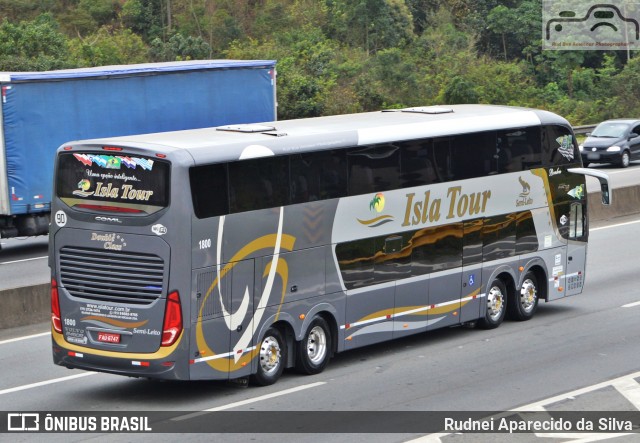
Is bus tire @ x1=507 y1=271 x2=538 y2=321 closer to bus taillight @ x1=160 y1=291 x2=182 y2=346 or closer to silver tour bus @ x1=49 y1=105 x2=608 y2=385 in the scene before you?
silver tour bus @ x1=49 y1=105 x2=608 y2=385

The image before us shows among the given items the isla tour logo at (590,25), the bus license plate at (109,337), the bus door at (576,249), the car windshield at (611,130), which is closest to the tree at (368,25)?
the isla tour logo at (590,25)

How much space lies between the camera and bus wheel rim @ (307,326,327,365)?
1473cm

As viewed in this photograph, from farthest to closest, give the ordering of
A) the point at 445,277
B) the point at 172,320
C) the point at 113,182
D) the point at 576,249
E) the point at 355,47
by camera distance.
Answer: the point at 355,47
the point at 576,249
the point at 445,277
the point at 113,182
the point at 172,320

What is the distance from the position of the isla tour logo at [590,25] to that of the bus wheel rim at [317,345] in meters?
51.9

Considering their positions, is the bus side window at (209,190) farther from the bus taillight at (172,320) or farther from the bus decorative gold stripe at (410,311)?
the bus decorative gold stripe at (410,311)

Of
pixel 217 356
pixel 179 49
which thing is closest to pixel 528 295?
pixel 217 356

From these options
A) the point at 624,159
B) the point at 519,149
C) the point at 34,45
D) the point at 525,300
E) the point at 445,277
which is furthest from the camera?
the point at 34,45

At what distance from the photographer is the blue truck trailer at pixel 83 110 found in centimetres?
2420

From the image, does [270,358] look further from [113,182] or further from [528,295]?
[528,295]

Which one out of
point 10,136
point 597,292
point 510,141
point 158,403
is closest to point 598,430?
point 158,403

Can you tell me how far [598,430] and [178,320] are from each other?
4.68 meters

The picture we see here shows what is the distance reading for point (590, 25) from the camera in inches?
2598

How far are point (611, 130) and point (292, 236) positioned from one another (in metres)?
29.0

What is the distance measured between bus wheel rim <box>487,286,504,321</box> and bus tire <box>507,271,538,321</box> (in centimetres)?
35
